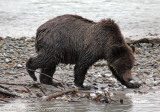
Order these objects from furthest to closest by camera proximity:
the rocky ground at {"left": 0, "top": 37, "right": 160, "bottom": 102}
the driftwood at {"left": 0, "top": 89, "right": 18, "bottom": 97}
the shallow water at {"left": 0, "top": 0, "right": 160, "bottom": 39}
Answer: the shallow water at {"left": 0, "top": 0, "right": 160, "bottom": 39}
the rocky ground at {"left": 0, "top": 37, "right": 160, "bottom": 102}
the driftwood at {"left": 0, "top": 89, "right": 18, "bottom": 97}

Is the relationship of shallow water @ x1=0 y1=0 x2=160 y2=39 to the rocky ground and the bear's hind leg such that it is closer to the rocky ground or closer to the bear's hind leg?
the rocky ground

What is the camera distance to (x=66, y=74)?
10.1 metres

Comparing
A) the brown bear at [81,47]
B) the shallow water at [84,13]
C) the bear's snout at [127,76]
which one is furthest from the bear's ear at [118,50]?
the shallow water at [84,13]

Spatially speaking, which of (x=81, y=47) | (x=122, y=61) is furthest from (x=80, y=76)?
(x=122, y=61)

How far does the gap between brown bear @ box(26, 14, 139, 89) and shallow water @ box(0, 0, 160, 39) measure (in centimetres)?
815

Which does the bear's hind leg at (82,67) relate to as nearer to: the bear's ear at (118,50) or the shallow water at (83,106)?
the bear's ear at (118,50)

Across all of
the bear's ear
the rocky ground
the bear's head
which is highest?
the bear's ear

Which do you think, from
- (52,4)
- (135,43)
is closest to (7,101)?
(135,43)

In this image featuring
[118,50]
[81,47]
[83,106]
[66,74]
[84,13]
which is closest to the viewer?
[83,106]

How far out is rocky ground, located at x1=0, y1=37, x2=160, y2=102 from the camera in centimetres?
809

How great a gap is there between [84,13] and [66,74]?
13.1 meters

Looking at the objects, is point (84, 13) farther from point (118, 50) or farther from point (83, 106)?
point (83, 106)

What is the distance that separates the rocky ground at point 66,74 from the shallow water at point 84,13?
470 centimetres

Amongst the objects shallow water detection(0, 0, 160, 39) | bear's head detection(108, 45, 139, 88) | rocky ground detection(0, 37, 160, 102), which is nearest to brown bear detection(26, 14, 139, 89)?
bear's head detection(108, 45, 139, 88)
